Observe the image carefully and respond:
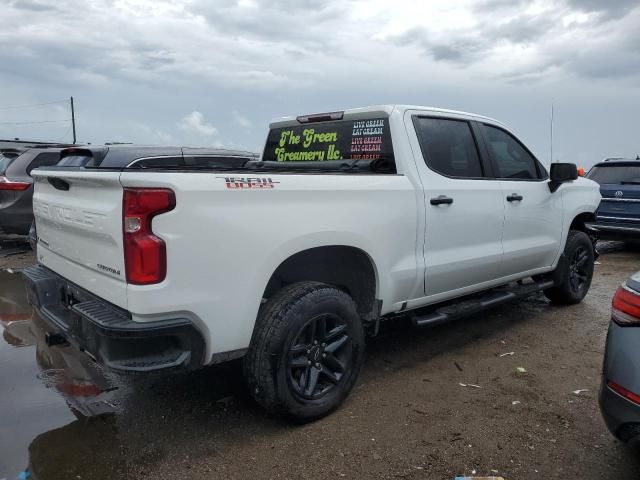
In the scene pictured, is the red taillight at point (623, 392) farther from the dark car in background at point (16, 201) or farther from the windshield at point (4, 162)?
the windshield at point (4, 162)

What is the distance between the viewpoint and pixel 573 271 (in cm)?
577

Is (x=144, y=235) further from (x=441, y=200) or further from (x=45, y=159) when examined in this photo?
(x=45, y=159)

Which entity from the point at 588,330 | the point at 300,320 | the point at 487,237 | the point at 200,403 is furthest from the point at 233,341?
the point at 588,330

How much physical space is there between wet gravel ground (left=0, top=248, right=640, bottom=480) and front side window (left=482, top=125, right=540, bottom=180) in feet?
5.02

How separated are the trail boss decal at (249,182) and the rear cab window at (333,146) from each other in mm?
696

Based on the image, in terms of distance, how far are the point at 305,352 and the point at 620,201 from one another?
7.67 meters

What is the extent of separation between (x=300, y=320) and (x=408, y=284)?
1043 mm

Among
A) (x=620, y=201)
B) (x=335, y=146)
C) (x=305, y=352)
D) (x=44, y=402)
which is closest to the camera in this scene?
(x=305, y=352)

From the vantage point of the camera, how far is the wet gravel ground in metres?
2.83

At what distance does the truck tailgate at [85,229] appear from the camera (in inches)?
103

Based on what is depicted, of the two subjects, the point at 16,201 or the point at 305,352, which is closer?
the point at 305,352

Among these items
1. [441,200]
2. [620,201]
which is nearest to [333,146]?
[441,200]

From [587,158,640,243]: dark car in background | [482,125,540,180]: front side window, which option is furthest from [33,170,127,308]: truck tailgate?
[587,158,640,243]: dark car in background

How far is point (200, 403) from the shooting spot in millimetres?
3535
